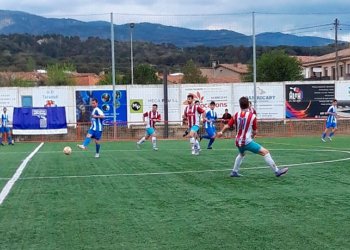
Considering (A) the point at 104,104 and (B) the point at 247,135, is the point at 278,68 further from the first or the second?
(B) the point at 247,135

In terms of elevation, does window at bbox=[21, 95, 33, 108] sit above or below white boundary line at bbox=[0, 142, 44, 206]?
above

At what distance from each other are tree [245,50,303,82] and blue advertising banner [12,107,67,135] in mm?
34290

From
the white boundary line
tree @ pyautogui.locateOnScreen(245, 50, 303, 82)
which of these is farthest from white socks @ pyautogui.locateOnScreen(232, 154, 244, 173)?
tree @ pyautogui.locateOnScreen(245, 50, 303, 82)

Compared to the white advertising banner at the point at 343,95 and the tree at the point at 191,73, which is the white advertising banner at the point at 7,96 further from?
the tree at the point at 191,73

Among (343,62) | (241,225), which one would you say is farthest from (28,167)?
(343,62)

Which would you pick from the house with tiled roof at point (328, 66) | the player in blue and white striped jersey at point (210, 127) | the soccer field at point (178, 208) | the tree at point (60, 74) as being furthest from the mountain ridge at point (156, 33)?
the soccer field at point (178, 208)

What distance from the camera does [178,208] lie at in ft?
30.0

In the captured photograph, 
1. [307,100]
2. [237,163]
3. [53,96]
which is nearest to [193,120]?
[237,163]

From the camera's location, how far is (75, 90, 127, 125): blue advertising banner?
3897cm

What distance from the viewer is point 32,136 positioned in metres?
36.4

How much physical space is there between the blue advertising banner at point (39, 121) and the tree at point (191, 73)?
143 ft

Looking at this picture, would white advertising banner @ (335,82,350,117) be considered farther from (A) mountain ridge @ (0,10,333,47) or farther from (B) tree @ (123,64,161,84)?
(B) tree @ (123,64,161,84)

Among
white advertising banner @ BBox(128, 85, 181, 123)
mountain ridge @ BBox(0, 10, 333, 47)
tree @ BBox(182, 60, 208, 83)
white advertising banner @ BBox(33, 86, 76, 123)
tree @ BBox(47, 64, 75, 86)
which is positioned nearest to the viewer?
white advertising banner @ BBox(128, 85, 181, 123)

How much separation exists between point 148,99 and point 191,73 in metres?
42.5
